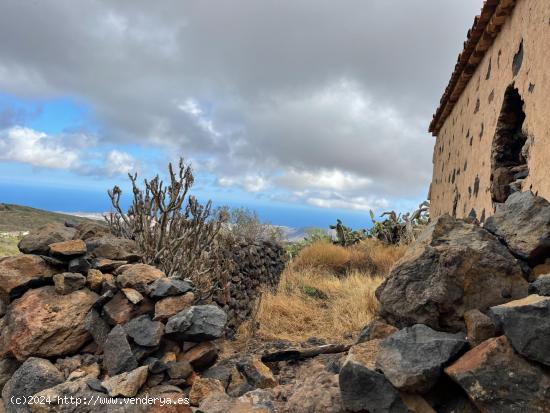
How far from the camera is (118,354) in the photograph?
356 cm

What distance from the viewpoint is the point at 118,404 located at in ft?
10.5

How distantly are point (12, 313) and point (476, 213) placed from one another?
4.87 meters

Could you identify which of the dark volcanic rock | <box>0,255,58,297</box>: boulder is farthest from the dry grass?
<box>0,255,58,297</box>: boulder

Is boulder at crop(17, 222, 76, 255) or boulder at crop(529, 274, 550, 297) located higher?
boulder at crop(529, 274, 550, 297)

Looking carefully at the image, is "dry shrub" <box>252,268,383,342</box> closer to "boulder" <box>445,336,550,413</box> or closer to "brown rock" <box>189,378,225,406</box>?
"brown rock" <box>189,378,225,406</box>

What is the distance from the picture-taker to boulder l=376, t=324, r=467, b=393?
2221mm

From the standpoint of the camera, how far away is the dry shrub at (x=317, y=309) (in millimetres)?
6562

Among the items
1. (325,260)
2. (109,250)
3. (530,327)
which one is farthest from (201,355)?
(325,260)

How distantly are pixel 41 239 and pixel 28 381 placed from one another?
1.41 metres

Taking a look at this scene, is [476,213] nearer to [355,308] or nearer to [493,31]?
[493,31]

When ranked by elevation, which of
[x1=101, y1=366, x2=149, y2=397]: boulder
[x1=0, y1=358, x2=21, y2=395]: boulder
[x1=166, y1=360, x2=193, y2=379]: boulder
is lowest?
[x1=0, y1=358, x2=21, y2=395]: boulder

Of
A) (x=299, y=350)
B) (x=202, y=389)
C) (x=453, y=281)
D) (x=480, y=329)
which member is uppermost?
(x=453, y=281)

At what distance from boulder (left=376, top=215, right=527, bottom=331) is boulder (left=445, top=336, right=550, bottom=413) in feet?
1.57

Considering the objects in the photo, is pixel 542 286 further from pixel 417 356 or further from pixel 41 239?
pixel 41 239
